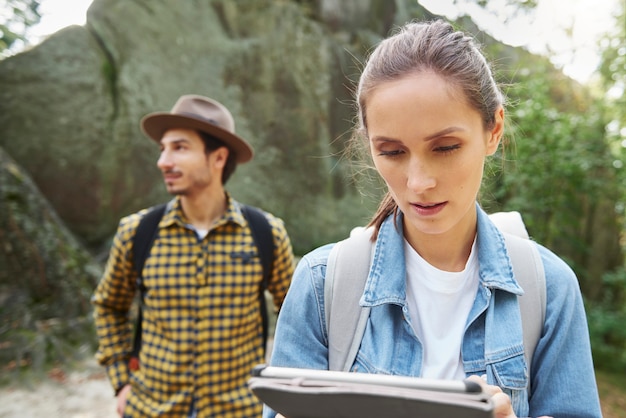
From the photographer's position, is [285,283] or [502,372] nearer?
[502,372]

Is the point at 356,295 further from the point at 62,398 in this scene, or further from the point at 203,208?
the point at 62,398

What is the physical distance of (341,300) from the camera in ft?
3.72

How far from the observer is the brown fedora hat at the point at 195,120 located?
2711mm

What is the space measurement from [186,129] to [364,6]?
685 cm

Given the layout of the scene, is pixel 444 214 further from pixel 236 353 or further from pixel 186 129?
pixel 186 129

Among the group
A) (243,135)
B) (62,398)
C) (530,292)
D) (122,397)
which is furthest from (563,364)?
(243,135)

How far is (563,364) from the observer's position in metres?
1.06

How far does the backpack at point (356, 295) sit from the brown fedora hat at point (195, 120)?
175 centimetres

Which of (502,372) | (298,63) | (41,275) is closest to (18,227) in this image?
(41,275)

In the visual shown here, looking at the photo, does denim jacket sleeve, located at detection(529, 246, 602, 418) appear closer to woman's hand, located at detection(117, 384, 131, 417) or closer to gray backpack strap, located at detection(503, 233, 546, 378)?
gray backpack strap, located at detection(503, 233, 546, 378)

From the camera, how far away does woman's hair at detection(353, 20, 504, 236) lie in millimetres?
1113

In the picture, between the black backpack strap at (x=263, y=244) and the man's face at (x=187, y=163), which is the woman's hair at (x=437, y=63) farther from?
the man's face at (x=187, y=163)

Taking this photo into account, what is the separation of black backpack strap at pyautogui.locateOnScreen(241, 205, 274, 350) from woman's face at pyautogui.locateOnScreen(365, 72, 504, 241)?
4.73 feet

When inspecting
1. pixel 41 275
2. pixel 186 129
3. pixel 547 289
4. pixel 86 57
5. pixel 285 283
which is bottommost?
pixel 41 275
